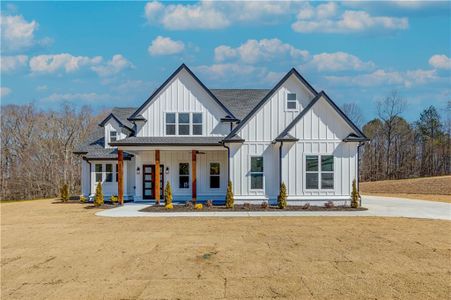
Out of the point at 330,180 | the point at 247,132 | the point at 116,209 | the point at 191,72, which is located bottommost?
the point at 116,209

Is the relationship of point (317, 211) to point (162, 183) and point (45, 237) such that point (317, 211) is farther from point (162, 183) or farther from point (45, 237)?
point (45, 237)

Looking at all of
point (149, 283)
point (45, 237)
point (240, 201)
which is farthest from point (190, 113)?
point (149, 283)

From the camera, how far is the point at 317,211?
1905 cm

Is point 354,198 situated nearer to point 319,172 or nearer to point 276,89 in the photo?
point 319,172

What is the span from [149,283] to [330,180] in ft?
49.0

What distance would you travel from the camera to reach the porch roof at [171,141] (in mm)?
21453

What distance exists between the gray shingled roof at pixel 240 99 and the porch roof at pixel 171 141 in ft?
10.9

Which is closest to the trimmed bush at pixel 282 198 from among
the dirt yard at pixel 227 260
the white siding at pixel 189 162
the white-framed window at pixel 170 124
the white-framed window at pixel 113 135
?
the dirt yard at pixel 227 260

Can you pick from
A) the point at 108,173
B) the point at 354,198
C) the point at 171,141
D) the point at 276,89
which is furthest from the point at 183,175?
the point at 354,198

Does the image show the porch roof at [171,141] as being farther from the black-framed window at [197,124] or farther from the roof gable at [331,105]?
the roof gable at [331,105]

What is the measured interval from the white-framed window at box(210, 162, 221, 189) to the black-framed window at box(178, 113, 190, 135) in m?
2.66

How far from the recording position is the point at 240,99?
89.5 feet

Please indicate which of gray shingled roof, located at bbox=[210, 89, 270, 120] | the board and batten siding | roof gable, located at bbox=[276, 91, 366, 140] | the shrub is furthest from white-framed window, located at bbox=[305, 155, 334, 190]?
gray shingled roof, located at bbox=[210, 89, 270, 120]

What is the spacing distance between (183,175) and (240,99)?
675 cm
